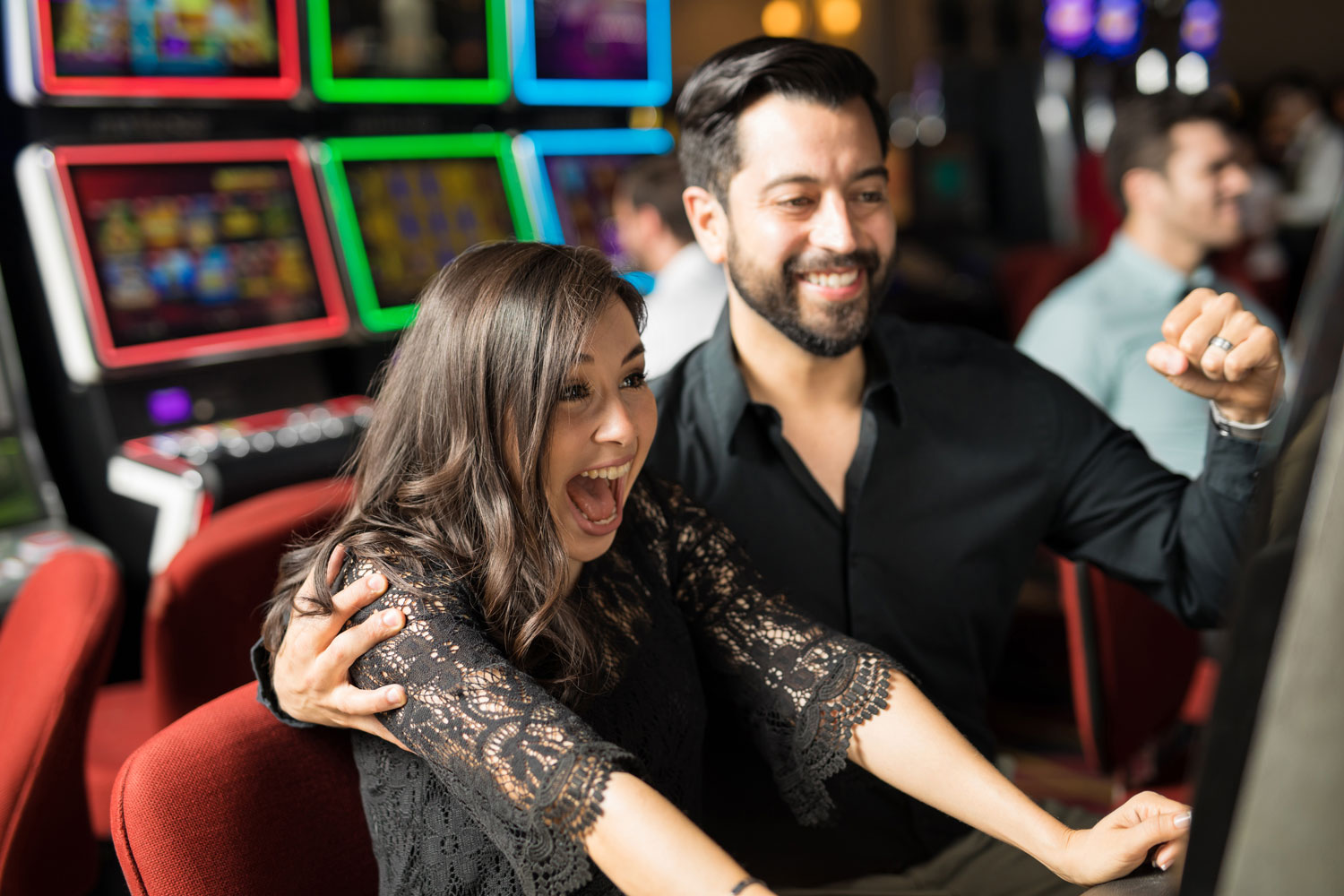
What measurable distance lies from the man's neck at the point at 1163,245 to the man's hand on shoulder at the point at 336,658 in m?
2.49

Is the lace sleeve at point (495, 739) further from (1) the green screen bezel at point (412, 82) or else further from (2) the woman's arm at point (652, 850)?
(1) the green screen bezel at point (412, 82)

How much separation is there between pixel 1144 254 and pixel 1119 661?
1478 mm

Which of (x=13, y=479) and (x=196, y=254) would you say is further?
(x=196, y=254)

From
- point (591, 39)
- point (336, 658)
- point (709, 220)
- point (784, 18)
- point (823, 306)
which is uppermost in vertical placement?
point (784, 18)

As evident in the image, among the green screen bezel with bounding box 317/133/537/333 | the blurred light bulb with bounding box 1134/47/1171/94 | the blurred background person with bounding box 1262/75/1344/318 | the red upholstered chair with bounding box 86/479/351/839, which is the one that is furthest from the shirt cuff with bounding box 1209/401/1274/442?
the blurred light bulb with bounding box 1134/47/1171/94

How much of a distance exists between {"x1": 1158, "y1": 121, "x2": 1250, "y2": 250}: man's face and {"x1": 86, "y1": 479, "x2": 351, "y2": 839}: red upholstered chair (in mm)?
2186

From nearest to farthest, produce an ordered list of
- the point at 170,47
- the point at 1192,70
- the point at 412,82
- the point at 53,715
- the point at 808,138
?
1. the point at 53,715
2. the point at 808,138
3. the point at 170,47
4. the point at 412,82
5. the point at 1192,70

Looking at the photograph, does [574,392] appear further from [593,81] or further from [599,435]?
[593,81]

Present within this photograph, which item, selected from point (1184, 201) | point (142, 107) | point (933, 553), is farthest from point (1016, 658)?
point (142, 107)

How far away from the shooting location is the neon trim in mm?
3549

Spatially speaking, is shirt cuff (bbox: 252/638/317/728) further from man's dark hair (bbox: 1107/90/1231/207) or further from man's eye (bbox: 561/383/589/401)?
man's dark hair (bbox: 1107/90/1231/207)

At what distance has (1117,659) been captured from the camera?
1.75 meters

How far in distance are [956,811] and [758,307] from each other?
69cm

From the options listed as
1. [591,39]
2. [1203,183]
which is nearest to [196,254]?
[591,39]
